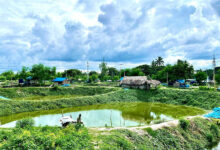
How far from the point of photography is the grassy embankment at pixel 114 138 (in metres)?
9.21

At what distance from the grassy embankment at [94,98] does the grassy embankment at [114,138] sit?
13832 mm

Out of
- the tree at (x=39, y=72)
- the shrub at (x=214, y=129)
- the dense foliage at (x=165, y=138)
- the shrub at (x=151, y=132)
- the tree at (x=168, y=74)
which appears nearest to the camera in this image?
the dense foliage at (x=165, y=138)

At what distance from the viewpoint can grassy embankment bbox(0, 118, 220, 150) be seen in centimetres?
921

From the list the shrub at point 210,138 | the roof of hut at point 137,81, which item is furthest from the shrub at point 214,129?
the roof of hut at point 137,81

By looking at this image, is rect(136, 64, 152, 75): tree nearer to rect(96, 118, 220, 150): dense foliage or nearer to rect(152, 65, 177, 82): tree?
rect(152, 65, 177, 82): tree

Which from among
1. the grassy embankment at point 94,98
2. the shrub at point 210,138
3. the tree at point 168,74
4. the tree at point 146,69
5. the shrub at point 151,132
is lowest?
the shrub at point 210,138

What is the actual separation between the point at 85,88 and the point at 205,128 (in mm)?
36203

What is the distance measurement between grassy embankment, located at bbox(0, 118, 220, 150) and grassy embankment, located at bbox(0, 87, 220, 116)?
1383cm

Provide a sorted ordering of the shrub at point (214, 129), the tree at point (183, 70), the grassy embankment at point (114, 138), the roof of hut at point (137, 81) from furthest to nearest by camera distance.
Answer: the tree at point (183, 70)
the roof of hut at point (137, 81)
the shrub at point (214, 129)
the grassy embankment at point (114, 138)

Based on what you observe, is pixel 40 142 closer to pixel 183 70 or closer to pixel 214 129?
pixel 214 129

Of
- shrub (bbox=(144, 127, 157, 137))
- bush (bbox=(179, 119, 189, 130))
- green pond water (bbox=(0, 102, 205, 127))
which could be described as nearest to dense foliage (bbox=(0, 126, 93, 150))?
shrub (bbox=(144, 127, 157, 137))

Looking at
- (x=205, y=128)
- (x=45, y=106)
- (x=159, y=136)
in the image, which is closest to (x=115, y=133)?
(x=159, y=136)

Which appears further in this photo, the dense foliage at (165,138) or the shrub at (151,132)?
the shrub at (151,132)

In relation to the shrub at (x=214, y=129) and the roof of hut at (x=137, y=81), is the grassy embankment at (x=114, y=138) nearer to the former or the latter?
the shrub at (x=214, y=129)
